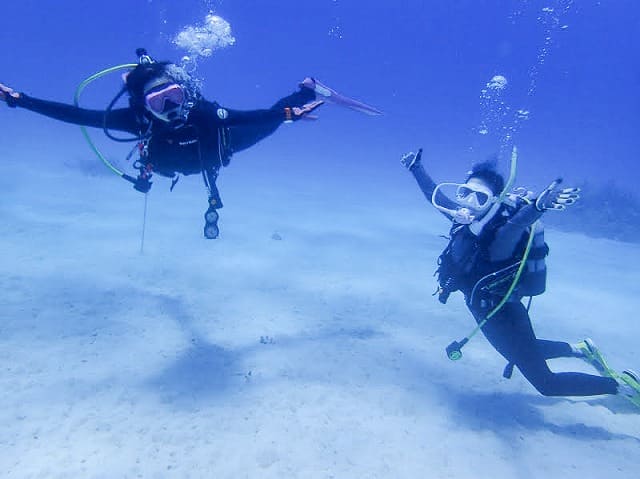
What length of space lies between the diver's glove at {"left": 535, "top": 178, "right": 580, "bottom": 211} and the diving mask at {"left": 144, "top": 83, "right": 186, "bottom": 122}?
12.5 ft

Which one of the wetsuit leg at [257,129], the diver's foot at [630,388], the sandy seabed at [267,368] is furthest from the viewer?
the wetsuit leg at [257,129]

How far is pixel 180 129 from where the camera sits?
15.9 ft

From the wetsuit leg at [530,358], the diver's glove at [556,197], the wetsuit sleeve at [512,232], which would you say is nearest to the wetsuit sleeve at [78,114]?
the wetsuit sleeve at [512,232]

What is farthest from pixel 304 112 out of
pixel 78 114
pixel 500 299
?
pixel 500 299

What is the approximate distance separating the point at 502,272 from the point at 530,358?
1067mm

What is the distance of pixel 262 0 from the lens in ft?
248

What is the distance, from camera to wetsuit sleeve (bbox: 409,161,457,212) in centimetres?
498

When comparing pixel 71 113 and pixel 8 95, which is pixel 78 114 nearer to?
pixel 71 113

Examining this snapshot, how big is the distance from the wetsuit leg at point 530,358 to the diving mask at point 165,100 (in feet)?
14.2

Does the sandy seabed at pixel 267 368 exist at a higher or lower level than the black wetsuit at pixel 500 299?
lower

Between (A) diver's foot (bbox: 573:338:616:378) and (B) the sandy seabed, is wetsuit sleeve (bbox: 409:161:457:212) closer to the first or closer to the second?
(B) the sandy seabed

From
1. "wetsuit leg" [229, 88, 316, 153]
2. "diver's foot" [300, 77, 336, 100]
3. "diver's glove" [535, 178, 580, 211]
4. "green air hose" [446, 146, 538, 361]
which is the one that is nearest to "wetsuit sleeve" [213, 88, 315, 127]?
"wetsuit leg" [229, 88, 316, 153]

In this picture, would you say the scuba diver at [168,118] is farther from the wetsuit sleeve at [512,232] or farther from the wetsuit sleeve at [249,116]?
the wetsuit sleeve at [512,232]

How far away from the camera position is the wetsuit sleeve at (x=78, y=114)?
4.62 metres
